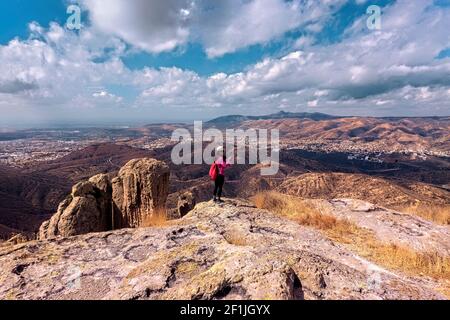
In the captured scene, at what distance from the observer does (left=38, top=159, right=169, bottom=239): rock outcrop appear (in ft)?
67.4

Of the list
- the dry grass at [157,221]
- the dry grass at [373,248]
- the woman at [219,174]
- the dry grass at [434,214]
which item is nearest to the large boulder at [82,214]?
the dry grass at [157,221]

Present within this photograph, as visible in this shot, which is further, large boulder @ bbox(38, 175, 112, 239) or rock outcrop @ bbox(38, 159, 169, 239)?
rock outcrop @ bbox(38, 159, 169, 239)

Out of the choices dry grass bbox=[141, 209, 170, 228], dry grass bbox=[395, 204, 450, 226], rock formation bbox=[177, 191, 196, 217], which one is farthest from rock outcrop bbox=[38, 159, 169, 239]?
dry grass bbox=[395, 204, 450, 226]

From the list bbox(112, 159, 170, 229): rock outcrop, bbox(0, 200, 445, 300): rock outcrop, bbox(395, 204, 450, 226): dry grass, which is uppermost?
bbox(0, 200, 445, 300): rock outcrop

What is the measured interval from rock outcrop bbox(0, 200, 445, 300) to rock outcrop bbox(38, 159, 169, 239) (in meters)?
10.2

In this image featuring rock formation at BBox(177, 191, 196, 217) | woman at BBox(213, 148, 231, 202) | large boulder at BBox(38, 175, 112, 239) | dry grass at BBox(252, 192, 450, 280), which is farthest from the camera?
rock formation at BBox(177, 191, 196, 217)

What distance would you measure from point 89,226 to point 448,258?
18.6m

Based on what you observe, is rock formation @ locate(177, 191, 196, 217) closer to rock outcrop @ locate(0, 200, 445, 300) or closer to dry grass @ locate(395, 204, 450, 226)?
dry grass @ locate(395, 204, 450, 226)

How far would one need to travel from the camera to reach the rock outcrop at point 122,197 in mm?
20531

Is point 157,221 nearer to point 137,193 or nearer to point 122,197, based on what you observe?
point 137,193

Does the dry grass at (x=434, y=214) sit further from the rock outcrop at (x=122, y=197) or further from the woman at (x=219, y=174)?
the rock outcrop at (x=122, y=197)
